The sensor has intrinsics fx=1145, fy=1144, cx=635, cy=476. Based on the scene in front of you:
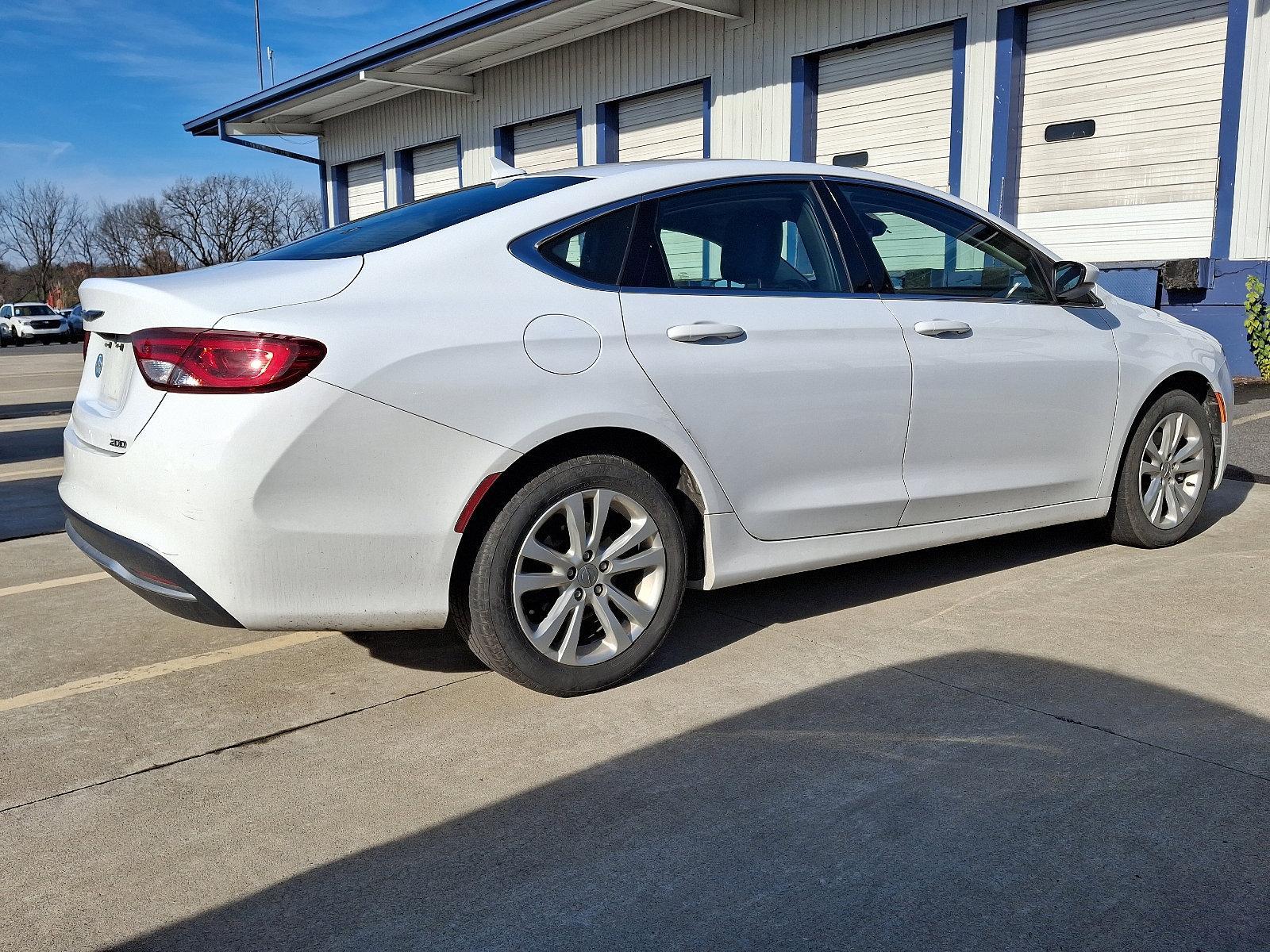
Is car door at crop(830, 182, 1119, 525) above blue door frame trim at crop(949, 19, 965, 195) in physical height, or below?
below

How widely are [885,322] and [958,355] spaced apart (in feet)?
1.13

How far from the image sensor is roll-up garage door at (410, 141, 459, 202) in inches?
815

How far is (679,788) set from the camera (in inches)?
109

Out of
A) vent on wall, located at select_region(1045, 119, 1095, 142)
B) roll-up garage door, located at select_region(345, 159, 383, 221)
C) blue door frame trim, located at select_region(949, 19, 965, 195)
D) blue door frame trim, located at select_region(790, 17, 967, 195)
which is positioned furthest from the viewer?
roll-up garage door, located at select_region(345, 159, 383, 221)

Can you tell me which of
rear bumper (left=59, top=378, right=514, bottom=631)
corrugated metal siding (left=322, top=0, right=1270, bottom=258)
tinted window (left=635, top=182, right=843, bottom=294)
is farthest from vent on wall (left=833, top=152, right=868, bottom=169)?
rear bumper (left=59, top=378, right=514, bottom=631)

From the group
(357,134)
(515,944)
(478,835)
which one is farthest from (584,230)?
(357,134)

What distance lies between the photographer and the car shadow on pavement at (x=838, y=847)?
2156 mm

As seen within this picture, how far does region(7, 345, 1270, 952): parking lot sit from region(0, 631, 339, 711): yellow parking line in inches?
0.5

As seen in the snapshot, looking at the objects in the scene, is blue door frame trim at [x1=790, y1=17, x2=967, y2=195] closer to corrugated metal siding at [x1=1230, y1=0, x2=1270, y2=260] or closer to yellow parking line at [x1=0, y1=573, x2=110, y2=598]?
corrugated metal siding at [x1=1230, y1=0, x2=1270, y2=260]

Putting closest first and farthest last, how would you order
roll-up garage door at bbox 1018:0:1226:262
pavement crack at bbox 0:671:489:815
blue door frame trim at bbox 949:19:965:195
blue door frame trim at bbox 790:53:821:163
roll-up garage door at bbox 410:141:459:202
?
1. pavement crack at bbox 0:671:489:815
2. roll-up garage door at bbox 1018:0:1226:262
3. blue door frame trim at bbox 949:19:965:195
4. blue door frame trim at bbox 790:53:821:163
5. roll-up garage door at bbox 410:141:459:202

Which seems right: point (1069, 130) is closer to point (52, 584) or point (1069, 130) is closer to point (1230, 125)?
point (1230, 125)

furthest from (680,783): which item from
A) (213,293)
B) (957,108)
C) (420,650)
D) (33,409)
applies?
(33,409)

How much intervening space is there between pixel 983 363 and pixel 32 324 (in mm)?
40893

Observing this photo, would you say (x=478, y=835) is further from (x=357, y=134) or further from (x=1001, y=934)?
(x=357, y=134)
